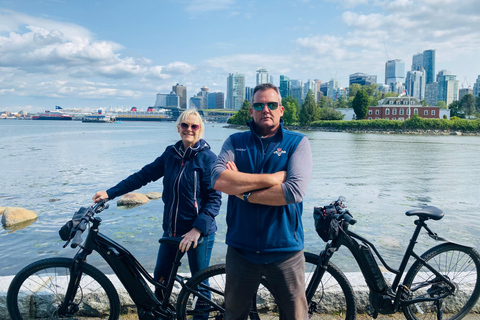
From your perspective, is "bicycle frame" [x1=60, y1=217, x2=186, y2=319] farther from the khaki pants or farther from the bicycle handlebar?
the khaki pants

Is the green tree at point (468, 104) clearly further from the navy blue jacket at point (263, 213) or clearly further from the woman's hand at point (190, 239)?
the navy blue jacket at point (263, 213)

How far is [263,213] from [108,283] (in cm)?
164

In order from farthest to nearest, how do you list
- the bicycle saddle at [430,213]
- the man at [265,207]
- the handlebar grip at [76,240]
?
the bicycle saddle at [430,213]
the handlebar grip at [76,240]
the man at [265,207]

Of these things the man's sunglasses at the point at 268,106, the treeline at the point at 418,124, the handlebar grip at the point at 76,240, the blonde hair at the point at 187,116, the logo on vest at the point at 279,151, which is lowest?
the handlebar grip at the point at 76,240

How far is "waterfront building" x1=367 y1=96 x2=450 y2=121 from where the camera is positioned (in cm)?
10262

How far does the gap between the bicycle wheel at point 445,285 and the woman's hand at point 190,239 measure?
1.96 m

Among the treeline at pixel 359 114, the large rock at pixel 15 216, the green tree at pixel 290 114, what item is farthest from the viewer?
the green tree at pixel 290 114

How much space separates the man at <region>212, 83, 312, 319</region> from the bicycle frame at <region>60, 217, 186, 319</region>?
0.81 m

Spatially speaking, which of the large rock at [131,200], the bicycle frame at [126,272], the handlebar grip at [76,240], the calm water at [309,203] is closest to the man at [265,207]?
the bicycle frame at [126,272]

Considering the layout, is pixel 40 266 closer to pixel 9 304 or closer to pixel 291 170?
pixel 9 304

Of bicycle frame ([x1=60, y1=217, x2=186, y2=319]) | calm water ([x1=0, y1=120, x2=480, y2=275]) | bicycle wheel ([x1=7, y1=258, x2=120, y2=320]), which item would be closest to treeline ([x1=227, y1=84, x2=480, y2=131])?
calm water ([x1=0, y1=120, x2=480, y2=275])

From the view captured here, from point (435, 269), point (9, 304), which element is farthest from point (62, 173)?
point (435, 269)

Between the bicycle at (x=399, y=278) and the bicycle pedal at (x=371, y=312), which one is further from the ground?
the bicycle at (x=399, y=278)

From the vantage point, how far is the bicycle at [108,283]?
319cm
